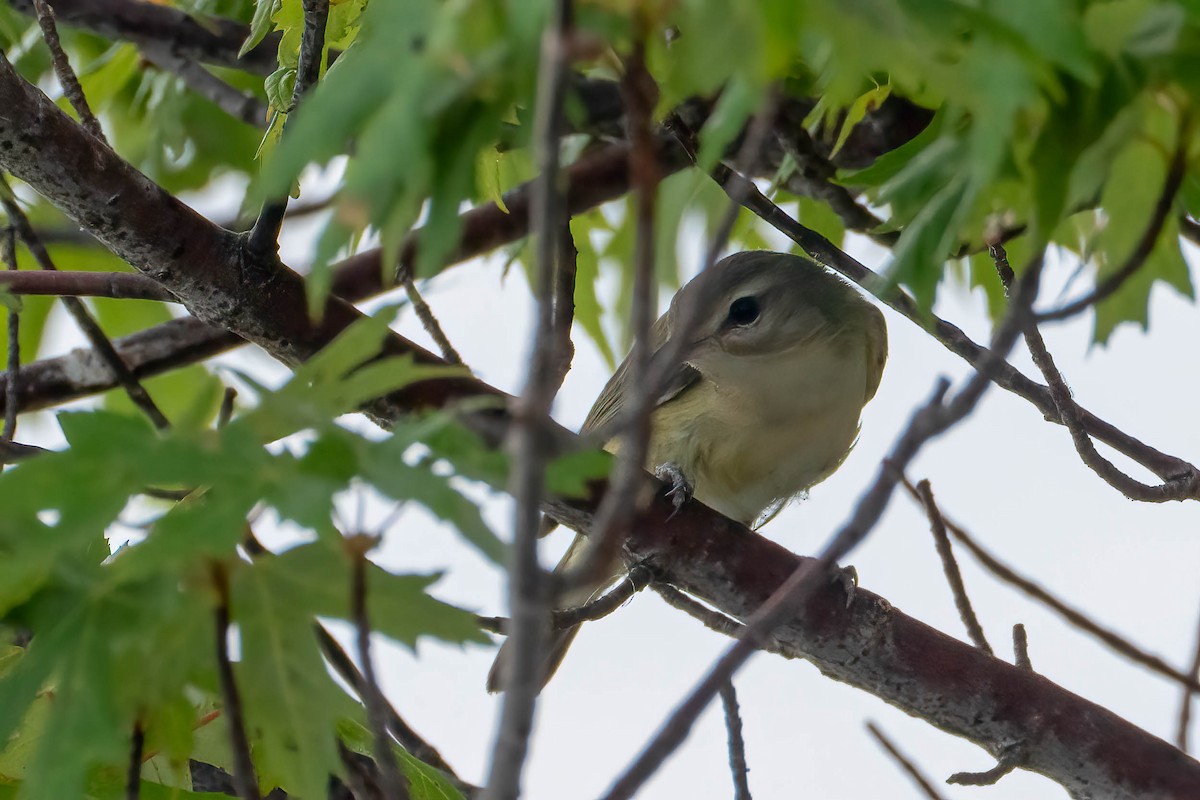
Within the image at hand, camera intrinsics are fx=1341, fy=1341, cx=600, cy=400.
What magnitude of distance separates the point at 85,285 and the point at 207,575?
979 millimetres

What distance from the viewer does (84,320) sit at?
253 cm

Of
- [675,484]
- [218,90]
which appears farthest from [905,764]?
[218,90]

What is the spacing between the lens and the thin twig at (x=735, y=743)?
189cm

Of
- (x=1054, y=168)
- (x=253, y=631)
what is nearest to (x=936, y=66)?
(x=1054, y=168)

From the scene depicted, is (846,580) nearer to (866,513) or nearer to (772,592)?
(772,592)

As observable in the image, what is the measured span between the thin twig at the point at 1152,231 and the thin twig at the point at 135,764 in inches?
38.2

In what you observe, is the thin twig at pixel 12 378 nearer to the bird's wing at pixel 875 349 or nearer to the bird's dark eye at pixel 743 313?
the bird's dark eye at pixel 743 313

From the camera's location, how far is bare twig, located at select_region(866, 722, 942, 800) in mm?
1705

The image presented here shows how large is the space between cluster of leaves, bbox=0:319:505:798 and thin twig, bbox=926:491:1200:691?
82 centimetres

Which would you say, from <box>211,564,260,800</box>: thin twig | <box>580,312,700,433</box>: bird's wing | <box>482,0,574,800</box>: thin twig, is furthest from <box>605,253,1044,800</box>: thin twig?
<box>580,312,700,433</box>: bird's wing

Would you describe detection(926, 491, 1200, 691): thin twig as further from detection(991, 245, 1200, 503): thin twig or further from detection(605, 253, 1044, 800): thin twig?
detection(605, 253, 1044, 800): thin twig

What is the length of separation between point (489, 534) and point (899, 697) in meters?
1.40

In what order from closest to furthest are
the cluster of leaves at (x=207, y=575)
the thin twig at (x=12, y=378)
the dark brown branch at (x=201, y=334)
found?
the cluster of leaves at (x=207, y=575) < the thin twig at (x=12, y=378) < the dark brown branch at (x=201, y=334)

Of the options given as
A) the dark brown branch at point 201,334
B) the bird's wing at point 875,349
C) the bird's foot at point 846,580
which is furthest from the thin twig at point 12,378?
the bird's wing at point 875,349
